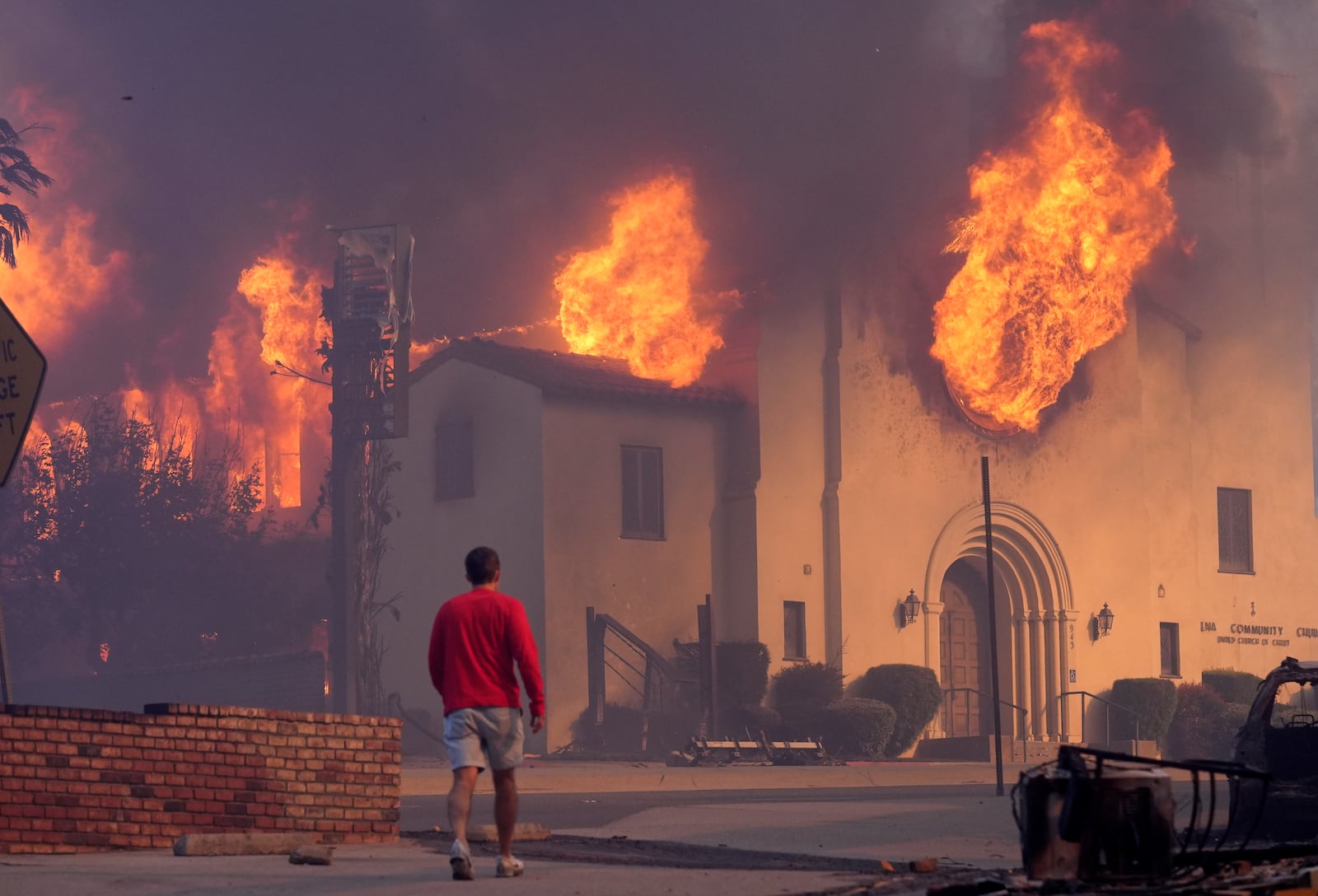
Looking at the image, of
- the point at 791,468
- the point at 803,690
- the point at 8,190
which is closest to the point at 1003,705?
the point at 803,690

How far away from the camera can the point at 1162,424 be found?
120 ft

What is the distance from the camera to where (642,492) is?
31109mm

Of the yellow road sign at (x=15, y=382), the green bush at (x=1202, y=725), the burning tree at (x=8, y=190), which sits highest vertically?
the burning tree at (x=8, y=190)

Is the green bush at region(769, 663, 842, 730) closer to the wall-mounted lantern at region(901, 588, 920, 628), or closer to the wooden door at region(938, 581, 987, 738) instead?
the wall-mounted lantern at region(901, 588, 920, 628)

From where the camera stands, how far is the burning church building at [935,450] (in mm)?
30828

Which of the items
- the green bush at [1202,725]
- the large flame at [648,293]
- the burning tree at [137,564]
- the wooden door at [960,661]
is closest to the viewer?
the large flame at [648,293]

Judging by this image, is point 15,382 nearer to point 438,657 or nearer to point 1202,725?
point 438,657

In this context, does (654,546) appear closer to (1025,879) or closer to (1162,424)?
(1162,424)

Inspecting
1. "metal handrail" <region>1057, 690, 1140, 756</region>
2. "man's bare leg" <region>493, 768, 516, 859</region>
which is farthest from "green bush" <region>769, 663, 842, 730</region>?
"man's bare leg" <region>493, 768, 516, 859</region>

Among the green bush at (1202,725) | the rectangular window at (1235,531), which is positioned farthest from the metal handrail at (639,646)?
the rectangular window at (1235,531)

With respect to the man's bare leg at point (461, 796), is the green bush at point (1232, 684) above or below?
below

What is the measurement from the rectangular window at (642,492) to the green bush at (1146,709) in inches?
387

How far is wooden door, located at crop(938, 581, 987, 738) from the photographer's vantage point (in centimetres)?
3356

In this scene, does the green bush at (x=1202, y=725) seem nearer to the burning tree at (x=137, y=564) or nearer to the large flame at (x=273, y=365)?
the burning tree at (x=137, y=564)
